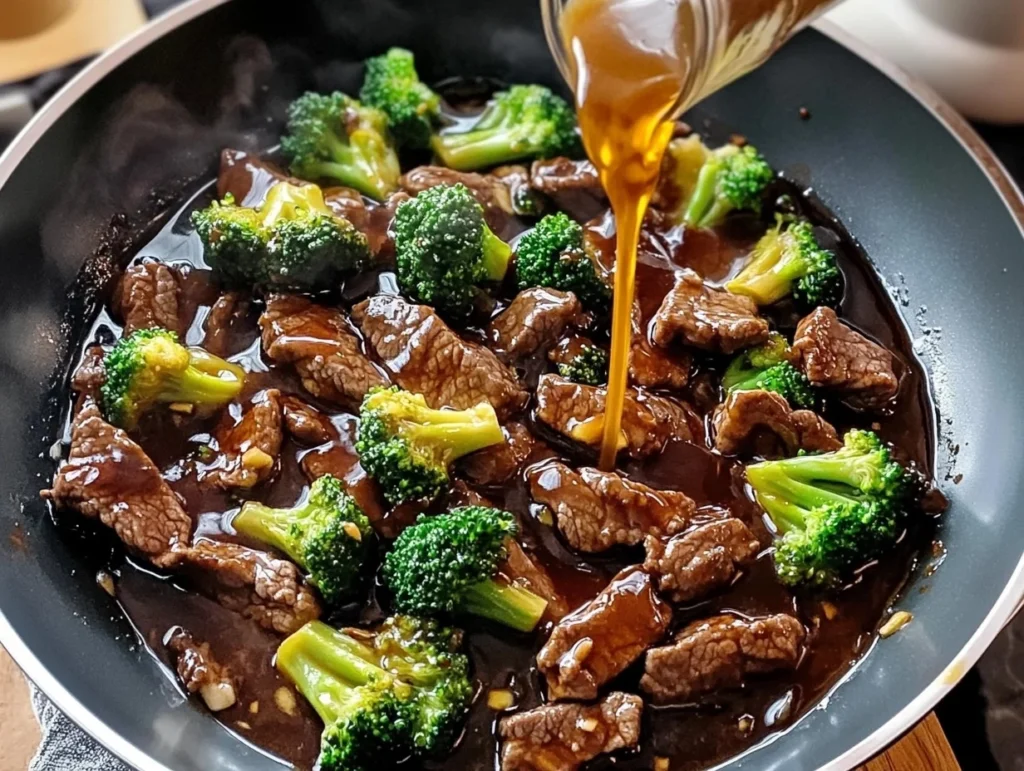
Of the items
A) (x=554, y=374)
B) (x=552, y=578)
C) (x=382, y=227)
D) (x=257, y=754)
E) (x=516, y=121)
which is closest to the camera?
(x=257, y=754)

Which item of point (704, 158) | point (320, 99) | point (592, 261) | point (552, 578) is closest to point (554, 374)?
point (592, 261)

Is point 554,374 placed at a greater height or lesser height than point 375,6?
lesser

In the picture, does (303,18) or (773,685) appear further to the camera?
(303,18)

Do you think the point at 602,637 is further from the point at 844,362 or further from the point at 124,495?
the point at 124,495

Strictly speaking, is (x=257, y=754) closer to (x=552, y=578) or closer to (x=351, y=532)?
(x=351, y=532)

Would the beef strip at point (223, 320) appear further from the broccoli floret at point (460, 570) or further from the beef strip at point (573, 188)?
the beef strip at point (573, 188)

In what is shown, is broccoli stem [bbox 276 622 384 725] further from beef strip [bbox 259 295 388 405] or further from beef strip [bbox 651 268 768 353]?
beef strip [bbox 651 268 768 353]

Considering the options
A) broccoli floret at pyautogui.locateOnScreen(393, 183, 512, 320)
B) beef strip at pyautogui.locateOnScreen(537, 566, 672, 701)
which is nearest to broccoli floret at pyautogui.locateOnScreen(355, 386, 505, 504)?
broccoli floret at pyautogui.locateOnScreen(393, 183, 512, 320)
